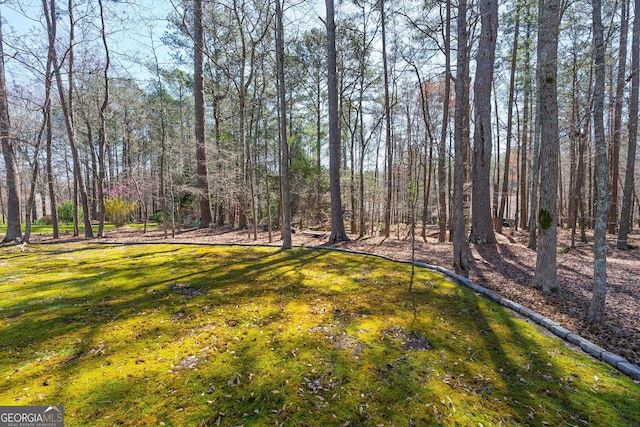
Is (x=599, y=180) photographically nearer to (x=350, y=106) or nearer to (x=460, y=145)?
(x=460, y=145)

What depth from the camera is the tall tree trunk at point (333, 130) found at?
29.5 ft

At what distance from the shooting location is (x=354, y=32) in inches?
479

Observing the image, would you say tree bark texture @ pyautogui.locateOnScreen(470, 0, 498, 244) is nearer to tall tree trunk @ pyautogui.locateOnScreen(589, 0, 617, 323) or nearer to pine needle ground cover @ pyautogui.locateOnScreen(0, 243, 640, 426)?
tall tree trunk @ pyautogui.locateOnScreen(589, 0, 617, 323)

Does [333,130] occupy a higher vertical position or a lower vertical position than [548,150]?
higher

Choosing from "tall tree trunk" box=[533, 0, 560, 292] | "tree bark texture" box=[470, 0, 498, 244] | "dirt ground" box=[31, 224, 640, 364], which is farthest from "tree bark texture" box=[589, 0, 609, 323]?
"tree bark texture" box=[470, 0, 498, 244]

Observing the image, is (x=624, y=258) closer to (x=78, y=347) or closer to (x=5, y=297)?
(x=78, y=347)

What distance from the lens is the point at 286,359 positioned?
2.62 m

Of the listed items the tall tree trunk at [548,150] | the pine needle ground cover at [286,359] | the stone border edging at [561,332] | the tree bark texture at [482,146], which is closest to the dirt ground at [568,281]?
the stone border edging at [561,332]

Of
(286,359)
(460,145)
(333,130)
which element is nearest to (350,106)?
(333,130)

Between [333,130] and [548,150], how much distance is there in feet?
19.9

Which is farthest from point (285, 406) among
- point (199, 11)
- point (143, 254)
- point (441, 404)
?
point (199, 11)

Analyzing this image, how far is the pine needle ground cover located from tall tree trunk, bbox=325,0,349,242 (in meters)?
4.87

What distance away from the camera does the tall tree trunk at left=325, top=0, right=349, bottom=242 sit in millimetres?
8984

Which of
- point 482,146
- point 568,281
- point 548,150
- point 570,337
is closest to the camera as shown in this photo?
point 570,337
